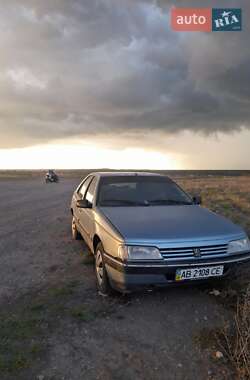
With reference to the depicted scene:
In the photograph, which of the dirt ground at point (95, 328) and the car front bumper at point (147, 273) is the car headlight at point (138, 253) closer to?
the car front bumper at point (147, 273)

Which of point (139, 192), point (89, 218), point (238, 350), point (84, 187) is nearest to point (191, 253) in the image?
point (238, 350)

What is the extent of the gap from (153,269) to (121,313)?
68 cm

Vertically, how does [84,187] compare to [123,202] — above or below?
above

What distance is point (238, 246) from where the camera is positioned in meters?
3.85

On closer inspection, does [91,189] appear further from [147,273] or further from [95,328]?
[95,328]

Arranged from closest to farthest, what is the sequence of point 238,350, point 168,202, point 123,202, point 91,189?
1. point 238,350
2. point 123,202
3. point 168,202
4. point 91,189

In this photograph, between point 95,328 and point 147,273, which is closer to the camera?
point 95,328

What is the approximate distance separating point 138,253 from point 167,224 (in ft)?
2.14

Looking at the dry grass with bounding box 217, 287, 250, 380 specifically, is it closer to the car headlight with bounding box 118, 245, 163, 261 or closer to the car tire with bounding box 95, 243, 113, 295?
the car headlight with bounding box 118, 245, 163, 261

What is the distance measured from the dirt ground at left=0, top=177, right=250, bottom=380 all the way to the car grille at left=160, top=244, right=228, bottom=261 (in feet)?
2.19

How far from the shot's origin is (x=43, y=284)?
457 centimetres

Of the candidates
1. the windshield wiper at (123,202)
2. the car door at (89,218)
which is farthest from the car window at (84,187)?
the windshield wiper at (123,202)

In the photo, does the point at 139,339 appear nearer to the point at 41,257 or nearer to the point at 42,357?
the point at 42,357

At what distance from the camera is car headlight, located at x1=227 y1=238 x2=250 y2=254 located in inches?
149
